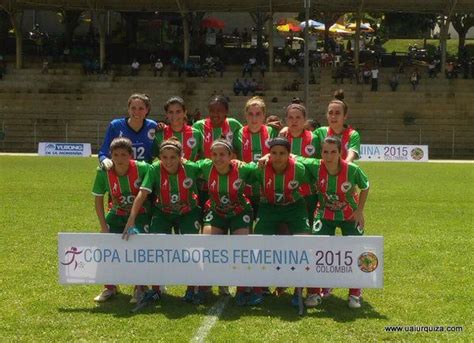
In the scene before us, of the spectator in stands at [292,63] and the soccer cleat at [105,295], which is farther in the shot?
the spectator in stands at [292,63]

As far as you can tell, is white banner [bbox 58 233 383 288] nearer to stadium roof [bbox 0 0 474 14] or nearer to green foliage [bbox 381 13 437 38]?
stadium roof [bbox 0 0 474 14]

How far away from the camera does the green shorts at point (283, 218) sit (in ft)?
22.6

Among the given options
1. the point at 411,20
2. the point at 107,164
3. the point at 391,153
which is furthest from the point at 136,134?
the point at 411,20

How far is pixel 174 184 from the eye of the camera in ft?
22.3

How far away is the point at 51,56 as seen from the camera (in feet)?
136

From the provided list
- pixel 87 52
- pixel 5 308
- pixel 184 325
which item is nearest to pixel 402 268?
pixel 184 325

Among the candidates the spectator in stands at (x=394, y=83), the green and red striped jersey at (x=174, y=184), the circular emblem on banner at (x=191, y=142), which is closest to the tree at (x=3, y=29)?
the spectator in stands at (x=394, y=83)

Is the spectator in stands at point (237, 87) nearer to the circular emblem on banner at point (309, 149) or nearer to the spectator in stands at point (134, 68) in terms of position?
the spectator in stands at point (134, 68)

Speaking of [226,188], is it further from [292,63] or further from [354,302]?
[292,63]

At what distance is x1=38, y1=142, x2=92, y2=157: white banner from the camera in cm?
3095

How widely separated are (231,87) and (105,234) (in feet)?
102

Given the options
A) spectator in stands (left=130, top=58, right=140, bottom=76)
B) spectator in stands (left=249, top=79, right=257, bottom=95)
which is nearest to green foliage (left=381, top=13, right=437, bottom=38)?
spectator in stands (left=249, top=79, right=257, bottom=95)

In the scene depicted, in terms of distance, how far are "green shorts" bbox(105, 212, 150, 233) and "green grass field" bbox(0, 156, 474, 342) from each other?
0.69 m

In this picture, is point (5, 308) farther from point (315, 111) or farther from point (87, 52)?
point (87, 52)
